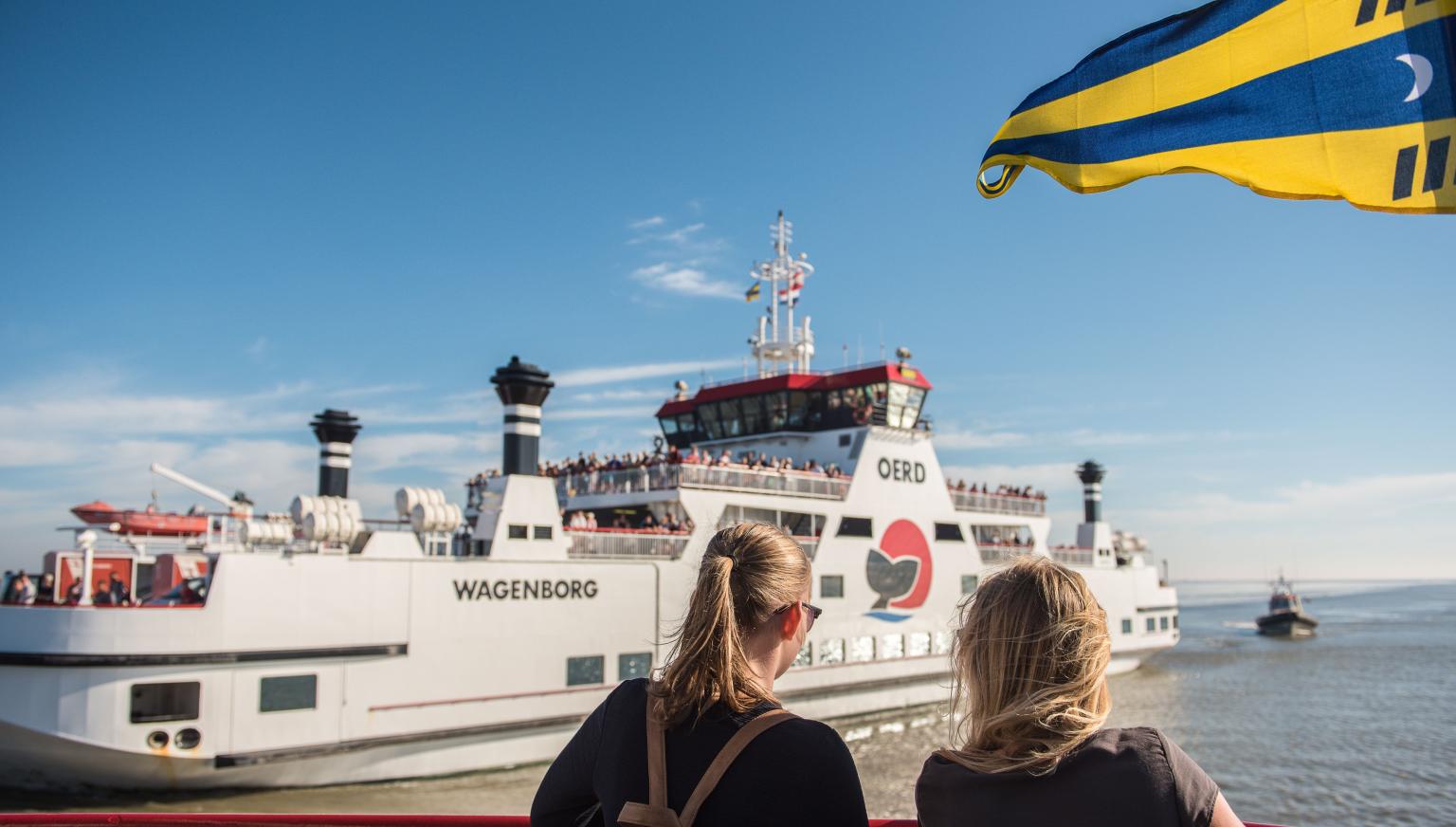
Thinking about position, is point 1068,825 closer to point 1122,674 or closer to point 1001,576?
point 1001,576

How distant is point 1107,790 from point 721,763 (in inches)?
28.5

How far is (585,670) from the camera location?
16.9 m

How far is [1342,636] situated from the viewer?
56.9m

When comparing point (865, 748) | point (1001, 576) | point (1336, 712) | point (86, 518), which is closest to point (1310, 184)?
point (1001, 576)

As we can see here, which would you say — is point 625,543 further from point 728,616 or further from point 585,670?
point 728,616

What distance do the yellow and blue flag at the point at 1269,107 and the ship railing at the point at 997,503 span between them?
64.2 ft

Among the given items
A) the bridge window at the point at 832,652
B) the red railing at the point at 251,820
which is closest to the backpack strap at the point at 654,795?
the red railing at the point at 251,820

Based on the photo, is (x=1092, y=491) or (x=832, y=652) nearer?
(x=832, y=652)

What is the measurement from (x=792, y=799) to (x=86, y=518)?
62.1 ft

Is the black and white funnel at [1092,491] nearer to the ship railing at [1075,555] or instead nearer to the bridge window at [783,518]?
the ship railing at [1075,555]

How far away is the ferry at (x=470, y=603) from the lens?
43.7 feet

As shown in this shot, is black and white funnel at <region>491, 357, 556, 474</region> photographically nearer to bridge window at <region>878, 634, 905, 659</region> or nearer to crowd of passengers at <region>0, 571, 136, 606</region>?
crowd of passengers at <region>0, 571, 136, 606</region>

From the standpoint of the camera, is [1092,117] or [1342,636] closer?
[1092,117]

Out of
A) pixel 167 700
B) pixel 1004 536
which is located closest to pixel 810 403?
pixel 1004 536
